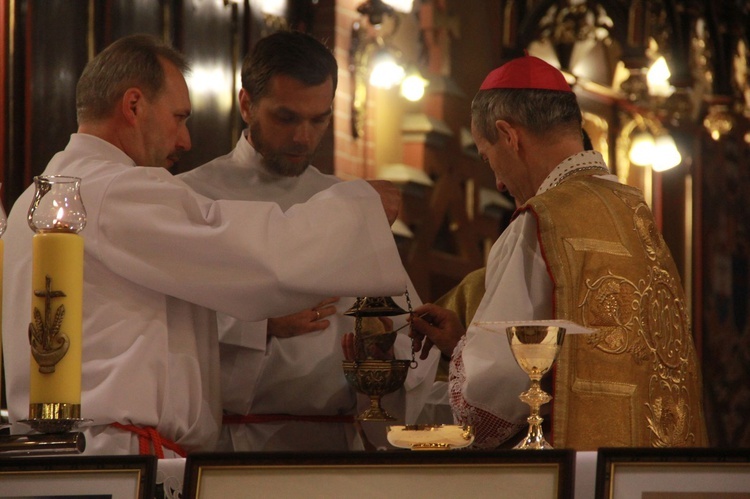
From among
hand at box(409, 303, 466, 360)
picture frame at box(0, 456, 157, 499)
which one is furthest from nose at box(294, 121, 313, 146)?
picture frame at box(0, 456, 157, 499)

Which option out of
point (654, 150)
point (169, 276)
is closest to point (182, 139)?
point (169, 276)

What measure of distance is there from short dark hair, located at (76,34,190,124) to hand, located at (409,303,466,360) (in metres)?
0.96

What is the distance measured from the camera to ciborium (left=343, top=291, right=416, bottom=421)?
3361mm

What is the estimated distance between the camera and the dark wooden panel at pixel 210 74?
614 cm

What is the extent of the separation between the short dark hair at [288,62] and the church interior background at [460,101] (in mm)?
1278

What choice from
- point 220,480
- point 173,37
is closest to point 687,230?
point 173,37

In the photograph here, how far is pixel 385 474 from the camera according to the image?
83.7 inches

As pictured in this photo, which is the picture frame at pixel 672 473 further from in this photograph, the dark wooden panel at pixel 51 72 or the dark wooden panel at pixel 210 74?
the dark wooden panel at pixel 210 74

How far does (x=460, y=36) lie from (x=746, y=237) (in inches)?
165

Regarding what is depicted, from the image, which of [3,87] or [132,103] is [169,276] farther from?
[3,87]

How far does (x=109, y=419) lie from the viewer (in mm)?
3070

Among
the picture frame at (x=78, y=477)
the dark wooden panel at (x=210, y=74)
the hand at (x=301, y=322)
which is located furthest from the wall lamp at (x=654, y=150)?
the picture frame at (x=78, y=477)

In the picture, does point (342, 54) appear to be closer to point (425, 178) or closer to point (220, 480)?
point (425, 178)

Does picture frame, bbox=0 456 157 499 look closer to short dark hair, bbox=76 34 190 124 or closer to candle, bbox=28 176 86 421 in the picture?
candle, bbox=28 176 86 421
